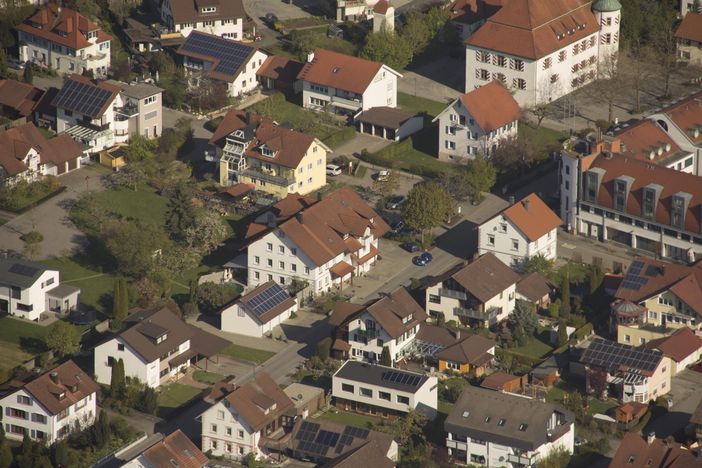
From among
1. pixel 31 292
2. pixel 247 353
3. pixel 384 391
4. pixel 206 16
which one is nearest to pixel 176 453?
pixel 384 391

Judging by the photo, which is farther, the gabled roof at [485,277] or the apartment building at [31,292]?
the apartment building at [31,292]

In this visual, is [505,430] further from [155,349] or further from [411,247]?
[411,247]

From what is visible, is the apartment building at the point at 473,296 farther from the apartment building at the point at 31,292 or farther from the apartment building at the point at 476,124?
the apartment building at the point at 31,292

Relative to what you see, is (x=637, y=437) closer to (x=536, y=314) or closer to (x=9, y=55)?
(x=536, y=314)

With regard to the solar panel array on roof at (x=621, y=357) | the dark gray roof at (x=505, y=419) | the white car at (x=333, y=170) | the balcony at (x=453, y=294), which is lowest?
the white car at (x=333, y=170)

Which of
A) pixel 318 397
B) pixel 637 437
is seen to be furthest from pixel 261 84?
pixel 637 437

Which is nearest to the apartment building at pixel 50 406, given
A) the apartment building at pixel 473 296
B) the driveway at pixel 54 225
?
the driveway at pixel 54 225
